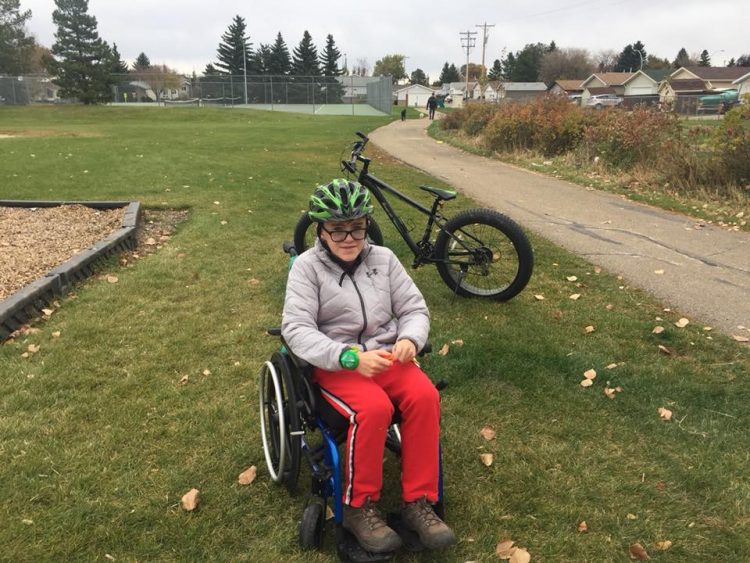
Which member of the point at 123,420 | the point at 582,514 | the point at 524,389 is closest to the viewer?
the point at 582,514

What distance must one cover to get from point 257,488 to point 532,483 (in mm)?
1342

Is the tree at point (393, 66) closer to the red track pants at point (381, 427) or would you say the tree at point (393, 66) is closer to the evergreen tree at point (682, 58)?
the evergreen tree at point (682, 58)

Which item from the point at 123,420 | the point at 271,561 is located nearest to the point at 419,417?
the point at 271,561

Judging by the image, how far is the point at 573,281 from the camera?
563cm

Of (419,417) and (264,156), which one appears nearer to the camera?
(419,417)

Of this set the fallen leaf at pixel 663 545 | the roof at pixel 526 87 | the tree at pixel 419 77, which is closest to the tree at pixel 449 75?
the tree at pixel 419 77

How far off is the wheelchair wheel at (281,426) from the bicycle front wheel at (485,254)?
7.85 ft

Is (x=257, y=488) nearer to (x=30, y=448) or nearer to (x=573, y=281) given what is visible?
(x=30, y=448)

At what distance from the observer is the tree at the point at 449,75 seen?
417ft

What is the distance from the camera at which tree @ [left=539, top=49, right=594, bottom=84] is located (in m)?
101

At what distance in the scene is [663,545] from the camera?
242cm

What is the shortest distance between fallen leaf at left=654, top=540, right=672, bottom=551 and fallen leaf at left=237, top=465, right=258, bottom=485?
185cm

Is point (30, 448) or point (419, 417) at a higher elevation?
point (419, 417)

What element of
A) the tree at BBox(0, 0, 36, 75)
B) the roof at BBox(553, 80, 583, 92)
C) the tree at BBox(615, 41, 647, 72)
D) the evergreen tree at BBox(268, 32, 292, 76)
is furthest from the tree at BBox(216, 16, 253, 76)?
the tree at BBox(615, 41, 647, 72)
